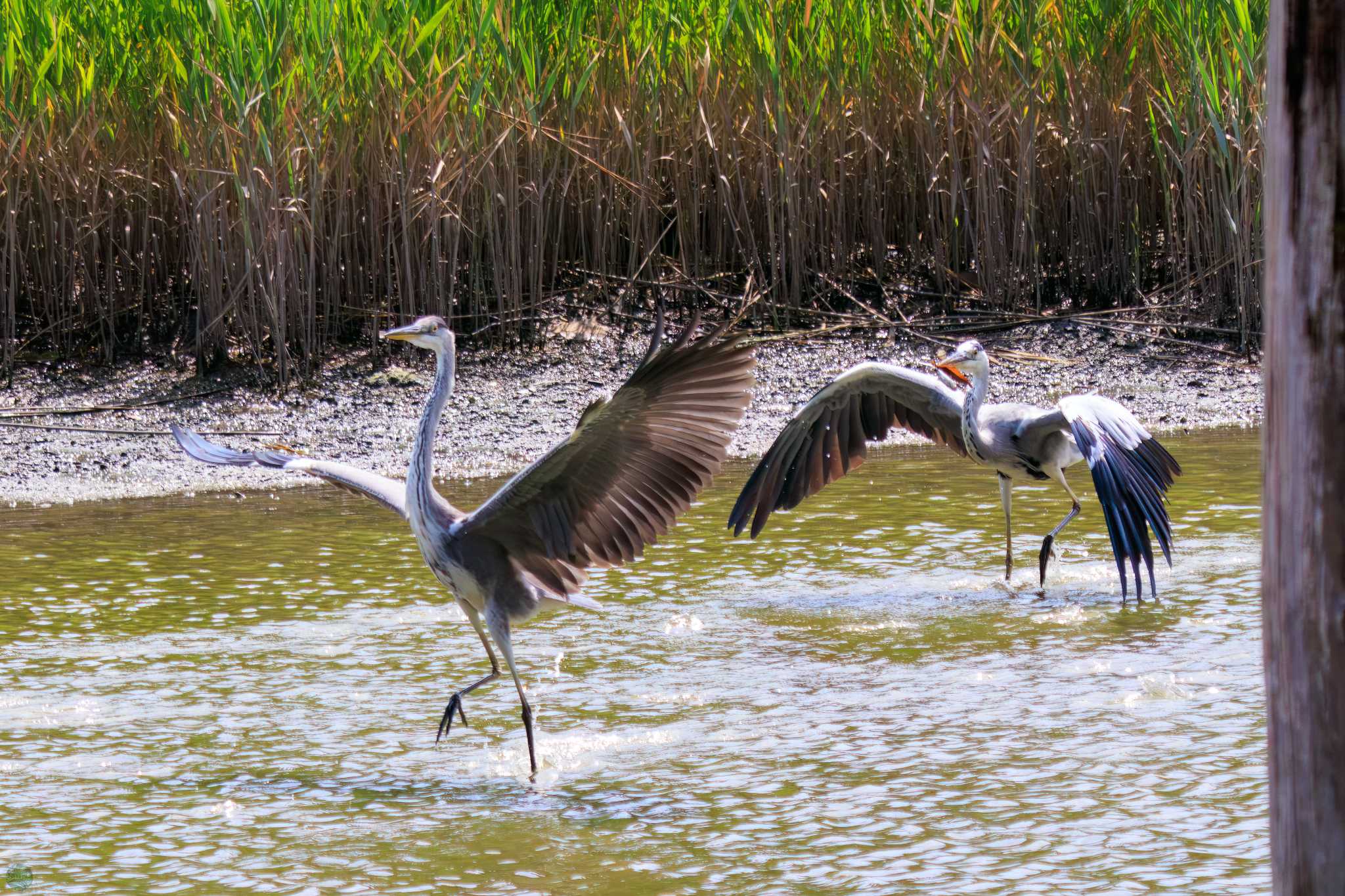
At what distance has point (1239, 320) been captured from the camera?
32.6 feet

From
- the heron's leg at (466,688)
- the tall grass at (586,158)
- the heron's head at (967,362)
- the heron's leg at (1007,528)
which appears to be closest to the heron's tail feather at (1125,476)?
the heron's leg at (1007,528)

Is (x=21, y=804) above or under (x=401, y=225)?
under

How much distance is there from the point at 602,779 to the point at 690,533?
2.84 metres

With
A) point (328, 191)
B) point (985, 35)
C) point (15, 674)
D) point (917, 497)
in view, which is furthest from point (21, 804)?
point (985, 35)

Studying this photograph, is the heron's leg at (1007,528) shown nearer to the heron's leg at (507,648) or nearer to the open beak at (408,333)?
the heron's leg at (507,648)

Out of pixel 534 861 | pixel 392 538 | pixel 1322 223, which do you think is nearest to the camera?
pixel 1322 223

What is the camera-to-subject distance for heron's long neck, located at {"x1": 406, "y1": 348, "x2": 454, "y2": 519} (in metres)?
4.31

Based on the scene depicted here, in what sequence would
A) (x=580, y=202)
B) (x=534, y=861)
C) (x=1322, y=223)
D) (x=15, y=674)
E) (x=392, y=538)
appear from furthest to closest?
(x=580, y=202) → (x=392, y=538) → (x=15, y=674) → (x=534, y=861) → (x=1322, y=223)

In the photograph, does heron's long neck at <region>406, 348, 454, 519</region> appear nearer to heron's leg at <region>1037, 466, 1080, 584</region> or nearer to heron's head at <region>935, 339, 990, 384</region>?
heron's leg at <region>1037, 466, 1080, 584</region>

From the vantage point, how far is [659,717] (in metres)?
4.61

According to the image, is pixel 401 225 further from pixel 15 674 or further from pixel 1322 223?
pixel 1322 223

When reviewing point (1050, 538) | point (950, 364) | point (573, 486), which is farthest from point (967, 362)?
point (573, 486)

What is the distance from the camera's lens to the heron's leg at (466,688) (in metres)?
4.30

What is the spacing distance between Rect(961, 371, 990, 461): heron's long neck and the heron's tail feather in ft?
1.82
